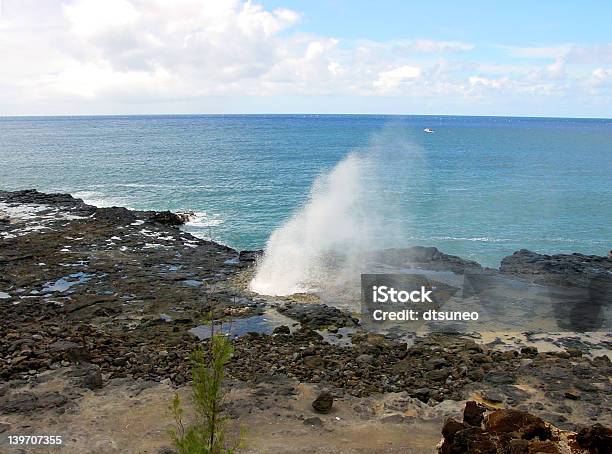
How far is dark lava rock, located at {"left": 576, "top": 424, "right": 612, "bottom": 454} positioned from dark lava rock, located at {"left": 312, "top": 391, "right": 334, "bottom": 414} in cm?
768

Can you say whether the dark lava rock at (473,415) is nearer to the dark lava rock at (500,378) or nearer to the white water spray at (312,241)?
the dark lava rock at (500,378)

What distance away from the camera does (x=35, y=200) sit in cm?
5316

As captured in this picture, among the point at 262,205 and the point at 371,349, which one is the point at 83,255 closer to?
the point at 371,349

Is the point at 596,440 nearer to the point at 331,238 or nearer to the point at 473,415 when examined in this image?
the point at 473,415

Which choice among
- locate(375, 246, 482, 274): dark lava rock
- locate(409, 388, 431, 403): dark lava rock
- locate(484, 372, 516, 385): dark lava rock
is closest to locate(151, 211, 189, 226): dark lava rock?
locate(375, 246, 482, 274): dark lava rock

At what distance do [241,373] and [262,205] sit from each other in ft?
128

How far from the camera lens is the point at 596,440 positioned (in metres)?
11.6

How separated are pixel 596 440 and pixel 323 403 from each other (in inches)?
321

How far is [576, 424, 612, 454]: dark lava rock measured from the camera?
11.6 meters

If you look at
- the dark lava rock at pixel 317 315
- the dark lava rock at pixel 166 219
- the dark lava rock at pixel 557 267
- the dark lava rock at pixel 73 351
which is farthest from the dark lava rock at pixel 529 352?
the dark lava rock at pixel 166 219

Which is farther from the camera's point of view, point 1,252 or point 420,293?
point 1,252

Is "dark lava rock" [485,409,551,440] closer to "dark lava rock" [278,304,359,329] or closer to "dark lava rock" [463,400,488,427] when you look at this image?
"dark lava rock" [463,400,488,427]

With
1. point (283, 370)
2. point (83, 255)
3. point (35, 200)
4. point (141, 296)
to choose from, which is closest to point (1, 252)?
point (83, 255)

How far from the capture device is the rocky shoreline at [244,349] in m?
18.5
